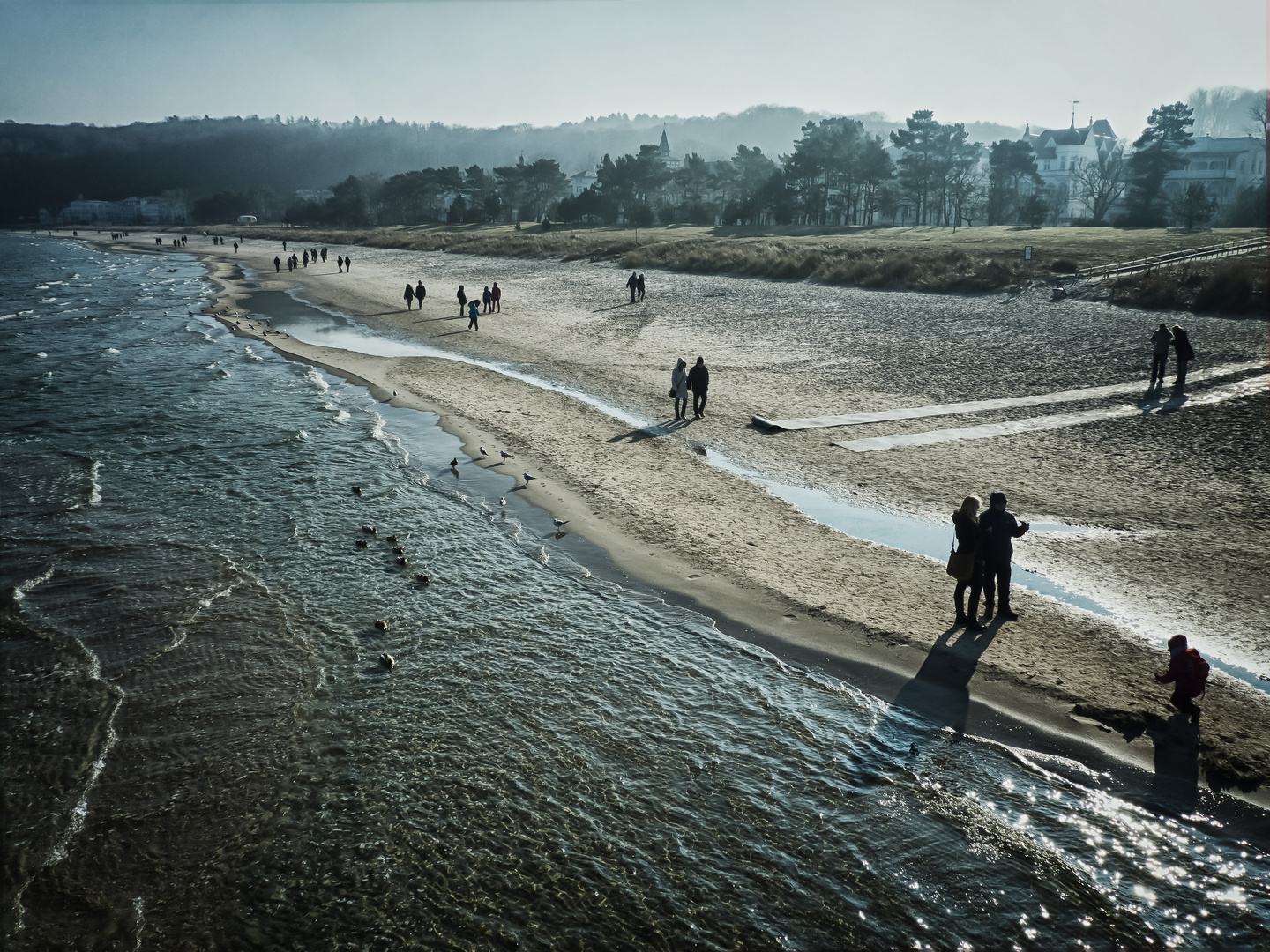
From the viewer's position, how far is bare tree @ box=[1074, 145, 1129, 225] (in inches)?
2940

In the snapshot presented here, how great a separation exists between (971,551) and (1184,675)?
2.41 metres

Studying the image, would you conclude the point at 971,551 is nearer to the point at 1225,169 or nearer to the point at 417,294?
the point at 417,294

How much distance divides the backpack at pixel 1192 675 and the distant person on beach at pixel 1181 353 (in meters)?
14.6

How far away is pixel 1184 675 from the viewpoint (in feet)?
25.9

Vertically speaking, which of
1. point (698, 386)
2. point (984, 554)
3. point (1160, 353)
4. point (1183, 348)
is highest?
point (1183, 348)

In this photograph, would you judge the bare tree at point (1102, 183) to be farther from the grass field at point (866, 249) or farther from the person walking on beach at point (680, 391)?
the person walking on beach at point (680, 391)

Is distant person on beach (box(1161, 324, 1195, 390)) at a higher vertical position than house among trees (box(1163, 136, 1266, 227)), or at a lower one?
lower

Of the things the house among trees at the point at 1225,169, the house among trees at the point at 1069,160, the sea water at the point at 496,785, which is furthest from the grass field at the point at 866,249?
the house among trees at the point at 1069,160

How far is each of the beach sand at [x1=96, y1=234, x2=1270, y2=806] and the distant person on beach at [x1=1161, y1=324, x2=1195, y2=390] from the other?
1.37 meters

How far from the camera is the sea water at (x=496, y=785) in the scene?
6270mm

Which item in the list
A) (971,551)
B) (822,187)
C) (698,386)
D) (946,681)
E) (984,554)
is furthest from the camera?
(822,187)

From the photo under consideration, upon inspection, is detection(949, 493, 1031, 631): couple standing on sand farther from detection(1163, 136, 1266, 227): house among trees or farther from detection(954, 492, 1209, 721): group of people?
detection(1163, 136, 1266, 227): house among trees

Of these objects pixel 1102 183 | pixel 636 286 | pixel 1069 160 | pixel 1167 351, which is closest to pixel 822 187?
pixel 1102 183

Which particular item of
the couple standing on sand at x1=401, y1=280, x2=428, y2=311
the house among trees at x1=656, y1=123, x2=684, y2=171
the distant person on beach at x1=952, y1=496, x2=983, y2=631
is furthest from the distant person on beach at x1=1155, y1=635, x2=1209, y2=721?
the house among trees at x1=656, y1=123, x2=684, y2=171
